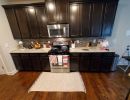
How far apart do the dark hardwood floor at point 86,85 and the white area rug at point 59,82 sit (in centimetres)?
14

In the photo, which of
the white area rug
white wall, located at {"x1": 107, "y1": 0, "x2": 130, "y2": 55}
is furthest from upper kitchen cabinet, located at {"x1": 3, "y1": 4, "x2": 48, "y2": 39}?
white wall, located at {"x1": 107, "y1": 0, "x2": 130, "y2": 55}

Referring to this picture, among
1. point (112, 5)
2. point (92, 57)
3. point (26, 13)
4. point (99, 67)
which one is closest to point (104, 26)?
point (112, 5)

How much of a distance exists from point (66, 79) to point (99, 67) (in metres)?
1.22

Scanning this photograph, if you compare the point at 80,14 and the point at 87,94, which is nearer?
the point at 87,94

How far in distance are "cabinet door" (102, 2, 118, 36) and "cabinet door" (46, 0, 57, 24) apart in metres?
1.60

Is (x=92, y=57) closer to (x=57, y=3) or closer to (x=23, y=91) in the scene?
(x=57, y=3)

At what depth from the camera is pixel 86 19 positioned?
2.90 metres

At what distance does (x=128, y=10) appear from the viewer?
9.98ft

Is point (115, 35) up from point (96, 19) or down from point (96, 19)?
down

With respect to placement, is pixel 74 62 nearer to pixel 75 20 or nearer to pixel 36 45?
pixel 75 20

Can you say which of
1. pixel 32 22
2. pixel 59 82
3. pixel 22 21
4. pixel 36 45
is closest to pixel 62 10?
pixel 32 22

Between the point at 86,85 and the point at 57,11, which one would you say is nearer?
the point at 86,85

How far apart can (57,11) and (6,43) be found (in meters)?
2.07

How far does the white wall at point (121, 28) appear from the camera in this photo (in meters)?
3.03
